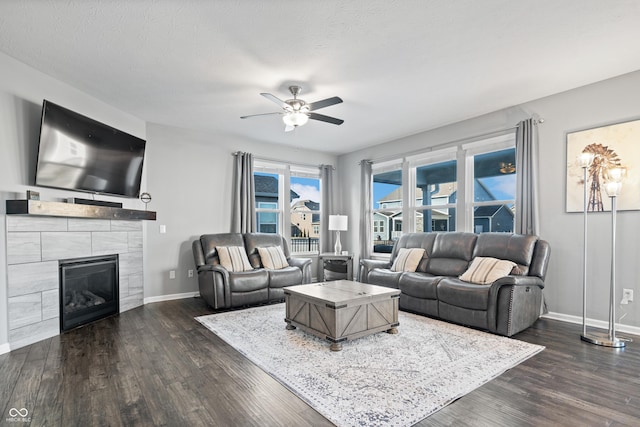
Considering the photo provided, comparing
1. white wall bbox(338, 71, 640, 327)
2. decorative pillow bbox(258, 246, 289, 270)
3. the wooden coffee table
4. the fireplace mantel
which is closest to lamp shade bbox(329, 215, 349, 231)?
decorative pillow bbox(258, 246, 289, 270)

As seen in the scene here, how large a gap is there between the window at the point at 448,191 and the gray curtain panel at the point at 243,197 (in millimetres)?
2365

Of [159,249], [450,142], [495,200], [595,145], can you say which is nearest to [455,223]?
[495,200]

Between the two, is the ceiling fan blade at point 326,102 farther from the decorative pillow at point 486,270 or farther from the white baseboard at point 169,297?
the white baseboard at point 169,297

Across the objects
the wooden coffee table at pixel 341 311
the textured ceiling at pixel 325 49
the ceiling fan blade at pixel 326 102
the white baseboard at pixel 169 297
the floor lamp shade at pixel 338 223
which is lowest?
the white baseboard at pixel 169 297

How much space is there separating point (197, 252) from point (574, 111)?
5.19 metres

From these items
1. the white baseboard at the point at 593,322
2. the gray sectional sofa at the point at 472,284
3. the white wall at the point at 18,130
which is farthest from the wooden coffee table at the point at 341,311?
the white wall at the point at 18,130

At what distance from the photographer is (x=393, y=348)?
3029 mm

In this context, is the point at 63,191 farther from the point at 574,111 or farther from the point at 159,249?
the point at 574,111

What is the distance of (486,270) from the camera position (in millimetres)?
3842

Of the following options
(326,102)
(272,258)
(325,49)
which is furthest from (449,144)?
(272,258)

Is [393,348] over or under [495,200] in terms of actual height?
under

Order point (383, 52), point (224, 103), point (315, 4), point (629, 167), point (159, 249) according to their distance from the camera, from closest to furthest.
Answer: point (315, 4) < point (383, 52) < point (629, 167) < point (224, 103) < point (159, 249)

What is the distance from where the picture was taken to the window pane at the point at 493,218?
15.1 feet

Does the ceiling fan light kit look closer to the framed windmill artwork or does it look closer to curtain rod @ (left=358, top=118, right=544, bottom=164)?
curtain rod @ (left=358, top=118, right=544, bottom=164)
